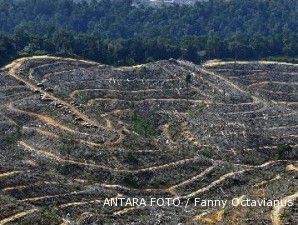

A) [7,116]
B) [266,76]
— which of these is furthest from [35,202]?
[266,76]

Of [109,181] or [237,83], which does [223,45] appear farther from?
[109,181]

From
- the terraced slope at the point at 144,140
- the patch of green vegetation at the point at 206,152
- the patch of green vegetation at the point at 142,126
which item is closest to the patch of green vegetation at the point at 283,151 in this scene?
the terraced slope at the point at 144,140

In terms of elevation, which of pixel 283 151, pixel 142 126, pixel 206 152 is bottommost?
pixel 283 151

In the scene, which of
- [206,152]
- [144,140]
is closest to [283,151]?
→ [206,152]

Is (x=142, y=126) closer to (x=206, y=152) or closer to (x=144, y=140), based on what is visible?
(x=144, y=140)

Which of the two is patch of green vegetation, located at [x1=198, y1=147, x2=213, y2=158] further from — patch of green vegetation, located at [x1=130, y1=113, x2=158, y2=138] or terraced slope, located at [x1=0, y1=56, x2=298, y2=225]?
patch of green vegetation, located at [x1=130, y1=113, x2=158, y2=138]

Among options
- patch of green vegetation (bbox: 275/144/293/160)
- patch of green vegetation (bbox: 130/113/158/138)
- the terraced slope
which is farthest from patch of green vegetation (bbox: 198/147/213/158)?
patch of green vegetation (bbox: 130/113/158/138)
